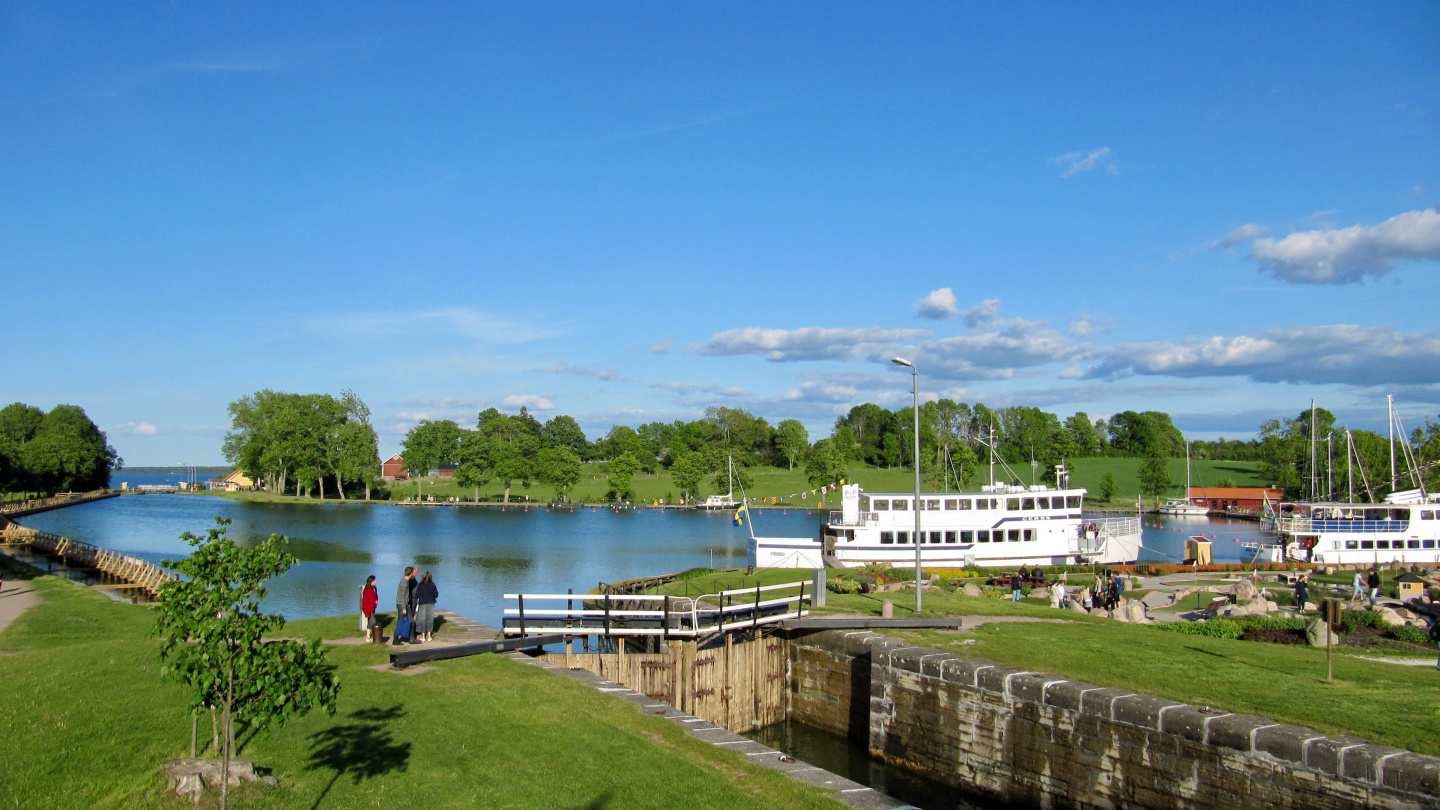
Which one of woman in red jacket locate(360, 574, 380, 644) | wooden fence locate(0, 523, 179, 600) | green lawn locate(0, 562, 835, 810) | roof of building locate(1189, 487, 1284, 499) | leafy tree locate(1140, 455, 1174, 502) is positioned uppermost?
leafy tree locate(1140, 455, 1174, 502)

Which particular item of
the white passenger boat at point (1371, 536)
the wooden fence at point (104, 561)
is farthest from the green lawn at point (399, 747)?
the white passenger boat at point (1371, 536)

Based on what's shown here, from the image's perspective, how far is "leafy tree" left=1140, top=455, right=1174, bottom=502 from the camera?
5399 inches

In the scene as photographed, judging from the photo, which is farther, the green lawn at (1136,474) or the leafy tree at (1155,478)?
the green lawn at (1136,474)

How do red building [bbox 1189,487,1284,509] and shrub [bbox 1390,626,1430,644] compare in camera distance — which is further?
red building [bbox 1189,487,1284,509]

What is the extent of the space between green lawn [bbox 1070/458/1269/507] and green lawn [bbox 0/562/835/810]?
136m

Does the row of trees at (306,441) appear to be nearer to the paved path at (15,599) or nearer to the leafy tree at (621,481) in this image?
the leafy tree at (621,481)

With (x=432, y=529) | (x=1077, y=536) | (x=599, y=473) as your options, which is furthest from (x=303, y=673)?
(x=599, y=473)

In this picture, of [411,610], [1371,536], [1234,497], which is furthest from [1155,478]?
[411,610]

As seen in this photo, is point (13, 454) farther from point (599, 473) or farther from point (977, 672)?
point (977, 672)

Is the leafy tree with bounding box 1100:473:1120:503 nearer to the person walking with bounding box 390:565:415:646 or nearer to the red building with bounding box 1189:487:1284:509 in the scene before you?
the red building with bounding box 1189:487:1284:509

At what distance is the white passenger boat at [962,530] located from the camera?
172 feet

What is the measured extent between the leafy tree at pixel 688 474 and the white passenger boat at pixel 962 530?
81486 millimetres

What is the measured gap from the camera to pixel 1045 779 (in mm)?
17078

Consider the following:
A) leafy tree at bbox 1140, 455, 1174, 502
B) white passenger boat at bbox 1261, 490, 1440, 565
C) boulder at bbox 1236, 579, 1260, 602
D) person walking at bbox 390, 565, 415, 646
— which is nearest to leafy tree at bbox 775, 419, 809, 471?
leafy tree at bbox 1140, 455, 1174, 502
